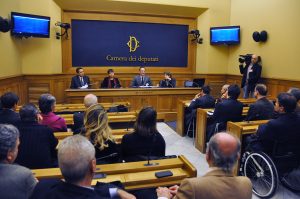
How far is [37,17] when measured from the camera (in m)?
6.61

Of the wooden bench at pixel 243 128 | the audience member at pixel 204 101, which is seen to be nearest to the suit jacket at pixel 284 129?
the wooden bench at pixel 243 128

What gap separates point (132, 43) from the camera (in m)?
8.36

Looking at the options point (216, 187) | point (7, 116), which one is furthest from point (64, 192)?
point (7, 116)

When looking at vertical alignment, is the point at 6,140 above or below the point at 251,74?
below

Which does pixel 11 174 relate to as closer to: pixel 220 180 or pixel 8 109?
pixel 220 180

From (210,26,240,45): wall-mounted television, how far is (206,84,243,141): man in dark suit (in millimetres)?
4105

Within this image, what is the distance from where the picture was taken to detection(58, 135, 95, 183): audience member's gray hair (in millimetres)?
1322

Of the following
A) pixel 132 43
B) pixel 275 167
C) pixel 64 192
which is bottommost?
pixel 275 167

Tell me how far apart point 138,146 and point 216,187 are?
4.01 feet

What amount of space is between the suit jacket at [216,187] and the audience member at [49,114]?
2134 mm

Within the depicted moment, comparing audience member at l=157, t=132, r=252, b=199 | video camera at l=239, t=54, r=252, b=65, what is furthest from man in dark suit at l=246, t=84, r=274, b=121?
video camera at l=239, t=54, r=252, b=65

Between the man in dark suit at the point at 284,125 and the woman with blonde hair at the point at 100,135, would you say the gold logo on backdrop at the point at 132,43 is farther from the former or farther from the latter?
the woman with blonde hair at the point at 100,135

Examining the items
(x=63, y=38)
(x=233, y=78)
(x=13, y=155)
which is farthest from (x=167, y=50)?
(x=13, y=155)

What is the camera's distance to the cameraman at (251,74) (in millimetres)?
6973
